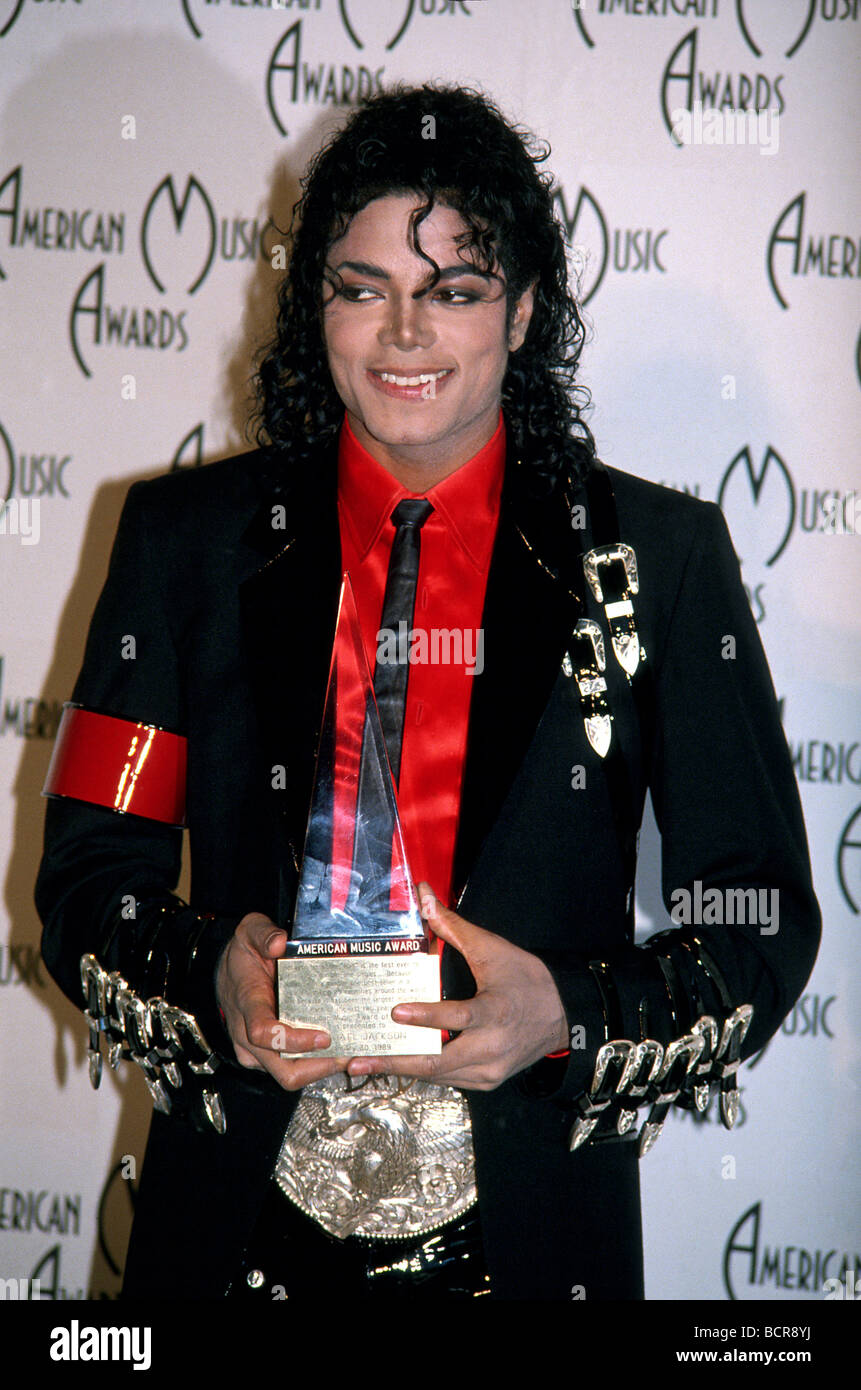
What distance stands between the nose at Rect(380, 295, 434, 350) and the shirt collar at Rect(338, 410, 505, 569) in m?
0.16

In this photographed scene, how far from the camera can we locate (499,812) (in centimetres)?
126

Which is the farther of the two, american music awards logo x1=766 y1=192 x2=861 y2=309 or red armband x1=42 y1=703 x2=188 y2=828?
american music awards logo x1=766 y1=192 x2=861 y2=309

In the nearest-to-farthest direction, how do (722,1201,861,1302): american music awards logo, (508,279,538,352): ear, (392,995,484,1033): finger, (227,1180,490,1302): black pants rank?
(392,995,484,1033): finger → (227,1180,490,1302): black pants → (508,279,538,352): ear → (722,1201,861,1302): american music awards logo

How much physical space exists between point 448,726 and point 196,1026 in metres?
0.38

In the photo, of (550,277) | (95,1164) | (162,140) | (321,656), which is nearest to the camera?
(321,656)

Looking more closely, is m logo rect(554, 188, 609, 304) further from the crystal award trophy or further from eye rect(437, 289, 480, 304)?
the crystal award trophy

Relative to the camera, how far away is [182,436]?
2.16 m

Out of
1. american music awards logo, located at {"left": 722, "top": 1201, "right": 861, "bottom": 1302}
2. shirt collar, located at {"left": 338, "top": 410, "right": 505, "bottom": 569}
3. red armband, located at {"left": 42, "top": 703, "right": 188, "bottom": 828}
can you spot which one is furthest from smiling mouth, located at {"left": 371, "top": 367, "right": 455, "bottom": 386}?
american music awards logo, located at {"left": 722, "top": 1201, "right": 861, "bottom": 1302}

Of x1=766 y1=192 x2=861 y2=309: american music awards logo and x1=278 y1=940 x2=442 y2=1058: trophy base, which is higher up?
x1=766 y1=192 x2=861 y2=309: american music awards logo

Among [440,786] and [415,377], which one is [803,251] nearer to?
[415,377]

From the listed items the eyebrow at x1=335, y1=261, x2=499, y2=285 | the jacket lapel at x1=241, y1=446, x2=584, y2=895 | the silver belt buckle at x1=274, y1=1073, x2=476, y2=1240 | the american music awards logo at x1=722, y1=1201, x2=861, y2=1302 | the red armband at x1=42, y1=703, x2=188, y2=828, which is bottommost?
the american music awards logo at x1=722, y1=1201, x2=861, y2=1302

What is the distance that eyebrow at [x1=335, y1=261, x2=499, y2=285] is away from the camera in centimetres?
132

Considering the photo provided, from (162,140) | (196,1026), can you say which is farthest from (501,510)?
(162,140)
